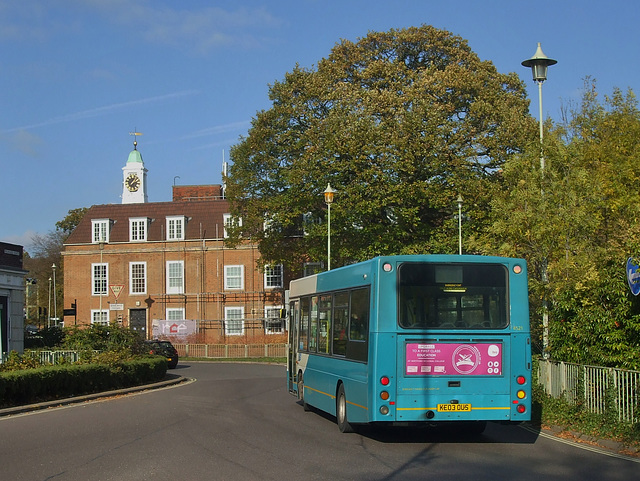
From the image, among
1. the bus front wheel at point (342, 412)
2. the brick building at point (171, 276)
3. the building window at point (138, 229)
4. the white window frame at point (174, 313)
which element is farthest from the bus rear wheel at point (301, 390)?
the building window at point (138, 229)

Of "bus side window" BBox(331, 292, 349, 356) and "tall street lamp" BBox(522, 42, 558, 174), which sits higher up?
"tall street lamp" BBox(522, 42, 558, 174)

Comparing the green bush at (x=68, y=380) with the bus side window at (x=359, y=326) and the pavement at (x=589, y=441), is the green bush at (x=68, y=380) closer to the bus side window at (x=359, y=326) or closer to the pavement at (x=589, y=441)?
the bus side window at (x=359, y=326)

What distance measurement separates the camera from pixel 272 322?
60688 millimetres

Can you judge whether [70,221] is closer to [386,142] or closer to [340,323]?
[386,142]

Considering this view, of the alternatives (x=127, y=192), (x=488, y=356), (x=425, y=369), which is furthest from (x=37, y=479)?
(x=127, y=192)

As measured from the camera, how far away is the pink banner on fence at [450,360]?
43.5ft

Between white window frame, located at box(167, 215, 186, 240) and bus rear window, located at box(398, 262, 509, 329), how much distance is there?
1988 inches

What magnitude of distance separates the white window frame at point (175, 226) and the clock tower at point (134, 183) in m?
12.3

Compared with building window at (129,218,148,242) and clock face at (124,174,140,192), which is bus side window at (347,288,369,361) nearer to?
building window at (129,218,148,242)

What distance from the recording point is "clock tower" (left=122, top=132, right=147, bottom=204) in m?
73.9

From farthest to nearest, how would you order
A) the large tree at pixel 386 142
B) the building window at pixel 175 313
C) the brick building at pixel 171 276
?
1. the building window at pixel 175 313
2. the brick building at pixel 171 276
3. the large tree at pixel 386 142

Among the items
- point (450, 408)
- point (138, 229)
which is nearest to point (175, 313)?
point (138, 229)

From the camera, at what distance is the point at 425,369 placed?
43.4ft

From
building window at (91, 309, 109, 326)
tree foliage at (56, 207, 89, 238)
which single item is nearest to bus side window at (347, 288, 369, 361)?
building window at (91, 309, 109, 326)
